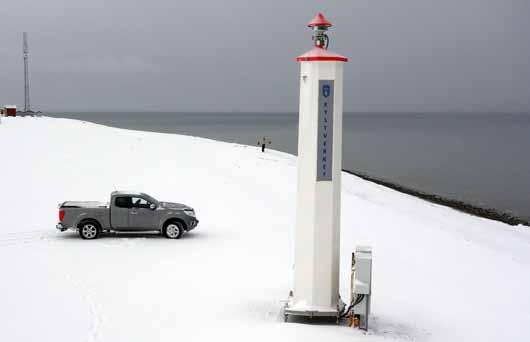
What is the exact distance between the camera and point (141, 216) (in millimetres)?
18938

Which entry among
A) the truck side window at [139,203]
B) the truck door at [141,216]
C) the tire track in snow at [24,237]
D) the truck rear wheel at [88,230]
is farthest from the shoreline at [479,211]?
the tire track in snow at [24,237]

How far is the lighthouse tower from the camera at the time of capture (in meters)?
11.7

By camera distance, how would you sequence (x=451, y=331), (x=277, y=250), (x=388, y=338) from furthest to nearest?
(x=277, y=250), (x=451, y=331), (x=388, y=338)

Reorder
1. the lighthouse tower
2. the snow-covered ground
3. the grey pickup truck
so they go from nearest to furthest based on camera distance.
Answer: the lighthouse tower → the snow-covered ground → the grey pickup truck

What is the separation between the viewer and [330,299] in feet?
39.0

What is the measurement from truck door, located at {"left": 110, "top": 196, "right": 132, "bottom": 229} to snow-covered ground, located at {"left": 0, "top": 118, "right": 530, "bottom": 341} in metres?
0.57

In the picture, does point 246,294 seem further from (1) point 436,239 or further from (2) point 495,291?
(1) point 436,239

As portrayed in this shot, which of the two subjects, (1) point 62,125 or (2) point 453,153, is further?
(2) point 453,153

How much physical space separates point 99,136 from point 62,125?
5.55 m

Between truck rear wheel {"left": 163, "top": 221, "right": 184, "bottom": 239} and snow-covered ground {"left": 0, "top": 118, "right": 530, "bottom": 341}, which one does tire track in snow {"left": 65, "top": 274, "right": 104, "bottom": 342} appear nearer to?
snow-covered ground {"left": 0, "top": 118, "right": 530, "bottom": 341}

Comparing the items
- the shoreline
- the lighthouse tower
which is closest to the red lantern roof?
the lighthouse tower

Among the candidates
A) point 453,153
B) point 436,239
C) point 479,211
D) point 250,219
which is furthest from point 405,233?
point 453,153

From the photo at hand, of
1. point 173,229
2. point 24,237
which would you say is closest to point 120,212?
point 173,229

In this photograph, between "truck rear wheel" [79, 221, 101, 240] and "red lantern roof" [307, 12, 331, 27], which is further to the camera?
"truck rear wheel" [79, 221, 101, 240]
